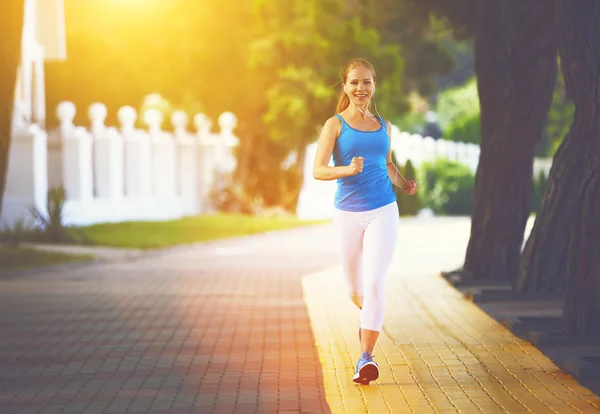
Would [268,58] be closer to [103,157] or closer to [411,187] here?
[103,157]

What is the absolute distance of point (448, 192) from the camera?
38438 millimetres

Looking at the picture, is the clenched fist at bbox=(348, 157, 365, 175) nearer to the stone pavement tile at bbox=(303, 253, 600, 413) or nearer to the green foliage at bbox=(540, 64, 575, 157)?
the stone pavement tile at bbox=(303, 253, 600, 413)

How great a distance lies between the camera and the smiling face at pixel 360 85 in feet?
29.4

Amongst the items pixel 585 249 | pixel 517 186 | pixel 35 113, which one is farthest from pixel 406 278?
pixel 35 113

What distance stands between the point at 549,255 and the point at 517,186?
2.24 metres

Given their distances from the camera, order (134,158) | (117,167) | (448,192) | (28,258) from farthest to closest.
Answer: (448,192) < (134,158) < (117,167) < (28,258)

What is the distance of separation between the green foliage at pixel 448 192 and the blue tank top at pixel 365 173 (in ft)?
96.5

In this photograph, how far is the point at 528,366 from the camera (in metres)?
9.95

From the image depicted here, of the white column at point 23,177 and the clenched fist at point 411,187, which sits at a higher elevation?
the clenched fist at point 411,187

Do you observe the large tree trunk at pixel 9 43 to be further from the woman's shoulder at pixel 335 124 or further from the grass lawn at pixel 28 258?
the woman's shoulder at pixel 335 124

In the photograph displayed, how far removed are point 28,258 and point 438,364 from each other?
11.6 metres

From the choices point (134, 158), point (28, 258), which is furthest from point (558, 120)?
point (28, 258)

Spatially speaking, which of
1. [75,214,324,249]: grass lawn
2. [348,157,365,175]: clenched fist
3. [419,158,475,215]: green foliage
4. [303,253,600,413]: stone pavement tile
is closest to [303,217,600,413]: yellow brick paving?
[303,253,600,413]: stone pavement tile

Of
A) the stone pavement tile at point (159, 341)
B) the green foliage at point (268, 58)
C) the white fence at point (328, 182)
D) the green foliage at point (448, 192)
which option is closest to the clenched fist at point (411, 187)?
the stone pavement tile at point (159, 341)
